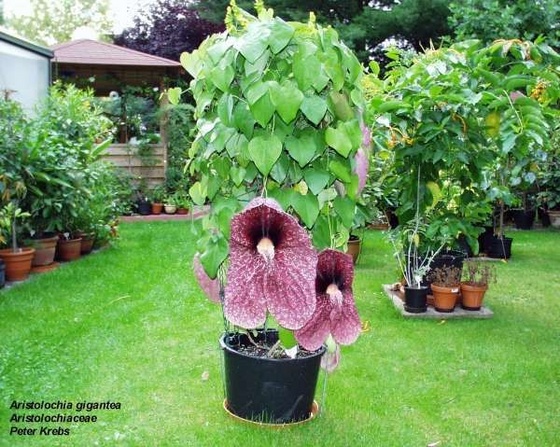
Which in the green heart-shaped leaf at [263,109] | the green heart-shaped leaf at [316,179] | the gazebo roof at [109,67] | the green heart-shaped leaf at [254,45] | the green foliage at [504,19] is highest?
the green foliage at [504,19]

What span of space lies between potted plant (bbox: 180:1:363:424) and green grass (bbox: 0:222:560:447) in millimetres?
362

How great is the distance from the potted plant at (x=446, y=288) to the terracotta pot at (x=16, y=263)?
3.07 meters

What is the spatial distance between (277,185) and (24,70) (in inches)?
228

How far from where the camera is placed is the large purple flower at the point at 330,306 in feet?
6.50

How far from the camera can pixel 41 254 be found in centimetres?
518

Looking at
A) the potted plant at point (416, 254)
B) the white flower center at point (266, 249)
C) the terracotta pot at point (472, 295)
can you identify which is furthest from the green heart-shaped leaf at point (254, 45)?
the terracotta pot at point (472, 295)

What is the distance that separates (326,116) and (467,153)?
1892 mm

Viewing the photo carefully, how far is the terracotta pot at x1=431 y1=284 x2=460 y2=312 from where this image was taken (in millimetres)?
3980

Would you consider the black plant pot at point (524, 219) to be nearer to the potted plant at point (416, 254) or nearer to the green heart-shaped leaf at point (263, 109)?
the potted plant at point (416, 254)

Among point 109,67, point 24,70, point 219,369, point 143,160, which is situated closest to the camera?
point 219,369

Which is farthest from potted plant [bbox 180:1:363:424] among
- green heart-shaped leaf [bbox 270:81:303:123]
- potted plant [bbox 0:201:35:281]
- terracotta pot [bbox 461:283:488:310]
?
potted plant [bbox 0:201:35:281]

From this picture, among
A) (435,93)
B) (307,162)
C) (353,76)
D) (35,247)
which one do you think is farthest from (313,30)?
(35,247)

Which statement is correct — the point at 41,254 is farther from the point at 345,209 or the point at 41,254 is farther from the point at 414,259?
the point at 345,209

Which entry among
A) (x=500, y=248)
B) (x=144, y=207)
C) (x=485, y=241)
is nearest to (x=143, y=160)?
(x=144, y=207)
